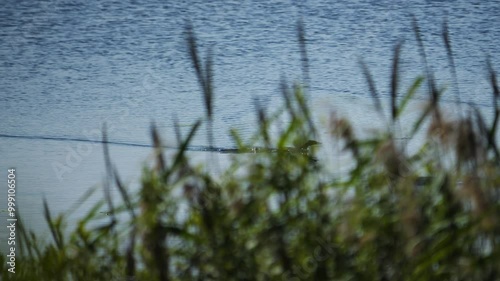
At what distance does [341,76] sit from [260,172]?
2.49m

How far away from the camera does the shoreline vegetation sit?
1432 millimetres

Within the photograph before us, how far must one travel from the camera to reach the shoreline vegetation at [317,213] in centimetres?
143

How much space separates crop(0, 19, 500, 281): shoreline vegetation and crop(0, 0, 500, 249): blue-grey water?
151 cm

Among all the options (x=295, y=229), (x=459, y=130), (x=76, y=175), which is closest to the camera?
(x=459, y=130)

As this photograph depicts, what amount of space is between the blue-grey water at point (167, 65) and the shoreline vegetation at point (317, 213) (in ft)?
4.96

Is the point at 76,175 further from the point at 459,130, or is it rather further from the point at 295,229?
the point at 459,130

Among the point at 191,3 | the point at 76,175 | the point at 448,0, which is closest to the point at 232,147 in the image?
the point at 76,175

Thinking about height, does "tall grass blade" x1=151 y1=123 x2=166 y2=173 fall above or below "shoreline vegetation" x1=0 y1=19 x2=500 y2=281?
above

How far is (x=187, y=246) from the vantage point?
1.69 m

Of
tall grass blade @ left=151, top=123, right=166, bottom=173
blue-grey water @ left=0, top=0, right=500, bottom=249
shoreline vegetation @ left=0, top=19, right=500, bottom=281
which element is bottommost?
Answer: blue-grey water @ left=0, top=0, right=500, bottom=249
